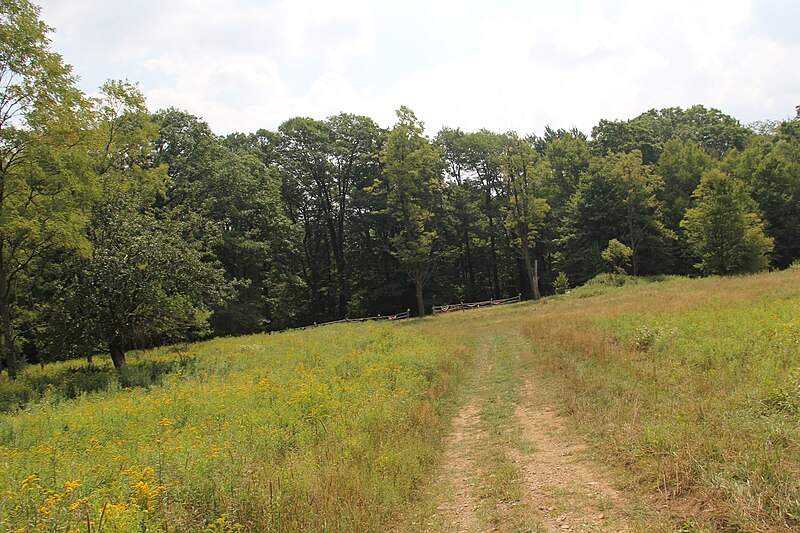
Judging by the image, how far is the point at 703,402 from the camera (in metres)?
6.78

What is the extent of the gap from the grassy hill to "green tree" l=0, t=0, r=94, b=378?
5.11 metres

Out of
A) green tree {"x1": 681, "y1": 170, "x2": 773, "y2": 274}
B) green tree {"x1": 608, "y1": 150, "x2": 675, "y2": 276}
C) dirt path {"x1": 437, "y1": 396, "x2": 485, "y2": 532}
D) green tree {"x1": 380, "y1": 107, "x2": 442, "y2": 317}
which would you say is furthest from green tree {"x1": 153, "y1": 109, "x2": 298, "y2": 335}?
green tree {"x1": 681, "y1": 170, "x2": 773, "y2": 274}

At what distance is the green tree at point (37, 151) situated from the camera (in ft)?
48.1

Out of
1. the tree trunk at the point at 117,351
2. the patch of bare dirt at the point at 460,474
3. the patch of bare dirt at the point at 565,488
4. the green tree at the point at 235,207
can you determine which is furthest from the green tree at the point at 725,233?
the tree trunk at the point at 117,351

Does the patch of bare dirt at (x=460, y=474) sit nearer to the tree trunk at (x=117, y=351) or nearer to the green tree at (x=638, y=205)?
the tree trunk at (x=117, y=351)

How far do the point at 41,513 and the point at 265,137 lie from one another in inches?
2002

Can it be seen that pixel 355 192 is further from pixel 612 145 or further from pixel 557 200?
pixel 612 145

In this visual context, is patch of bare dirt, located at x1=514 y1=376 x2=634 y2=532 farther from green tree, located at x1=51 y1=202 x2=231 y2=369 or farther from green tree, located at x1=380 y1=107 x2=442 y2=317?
green tree, located at x1=380 y1=107 x2=442 y2=317

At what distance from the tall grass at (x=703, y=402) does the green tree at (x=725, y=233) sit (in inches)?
940

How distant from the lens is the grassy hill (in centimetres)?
463

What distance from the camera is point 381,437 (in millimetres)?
7426

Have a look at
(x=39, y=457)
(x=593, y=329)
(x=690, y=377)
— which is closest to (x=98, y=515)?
(x=39, y=457)

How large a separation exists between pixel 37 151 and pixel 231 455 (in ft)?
48.2

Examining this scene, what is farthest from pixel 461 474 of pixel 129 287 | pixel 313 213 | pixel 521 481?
pixel 313 213
